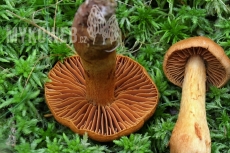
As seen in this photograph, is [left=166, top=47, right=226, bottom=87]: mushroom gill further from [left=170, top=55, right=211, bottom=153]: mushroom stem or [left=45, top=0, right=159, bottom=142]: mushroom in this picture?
[left=45, top=0, right=159, bottom=142]: mushroom

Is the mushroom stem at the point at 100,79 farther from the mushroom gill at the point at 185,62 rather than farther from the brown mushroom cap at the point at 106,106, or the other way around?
the mushroom gill at the point at 185,62

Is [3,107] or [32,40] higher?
[32,40]

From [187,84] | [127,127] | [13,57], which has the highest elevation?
[13,57]

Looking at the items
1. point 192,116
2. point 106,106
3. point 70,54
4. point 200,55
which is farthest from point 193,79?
point 70,54

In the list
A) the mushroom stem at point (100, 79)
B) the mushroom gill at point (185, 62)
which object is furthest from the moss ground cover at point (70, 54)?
the mushroom stem at point (100, 79)

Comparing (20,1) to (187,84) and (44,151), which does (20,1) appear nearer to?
(44,151)

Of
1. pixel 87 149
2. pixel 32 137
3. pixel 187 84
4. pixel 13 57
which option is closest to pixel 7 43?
pixel 13 57

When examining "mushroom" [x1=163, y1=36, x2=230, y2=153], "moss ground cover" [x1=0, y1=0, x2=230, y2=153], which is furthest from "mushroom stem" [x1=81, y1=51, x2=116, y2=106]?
"mushroom" [x1=163, y1=36, x2=230, y2=153]
